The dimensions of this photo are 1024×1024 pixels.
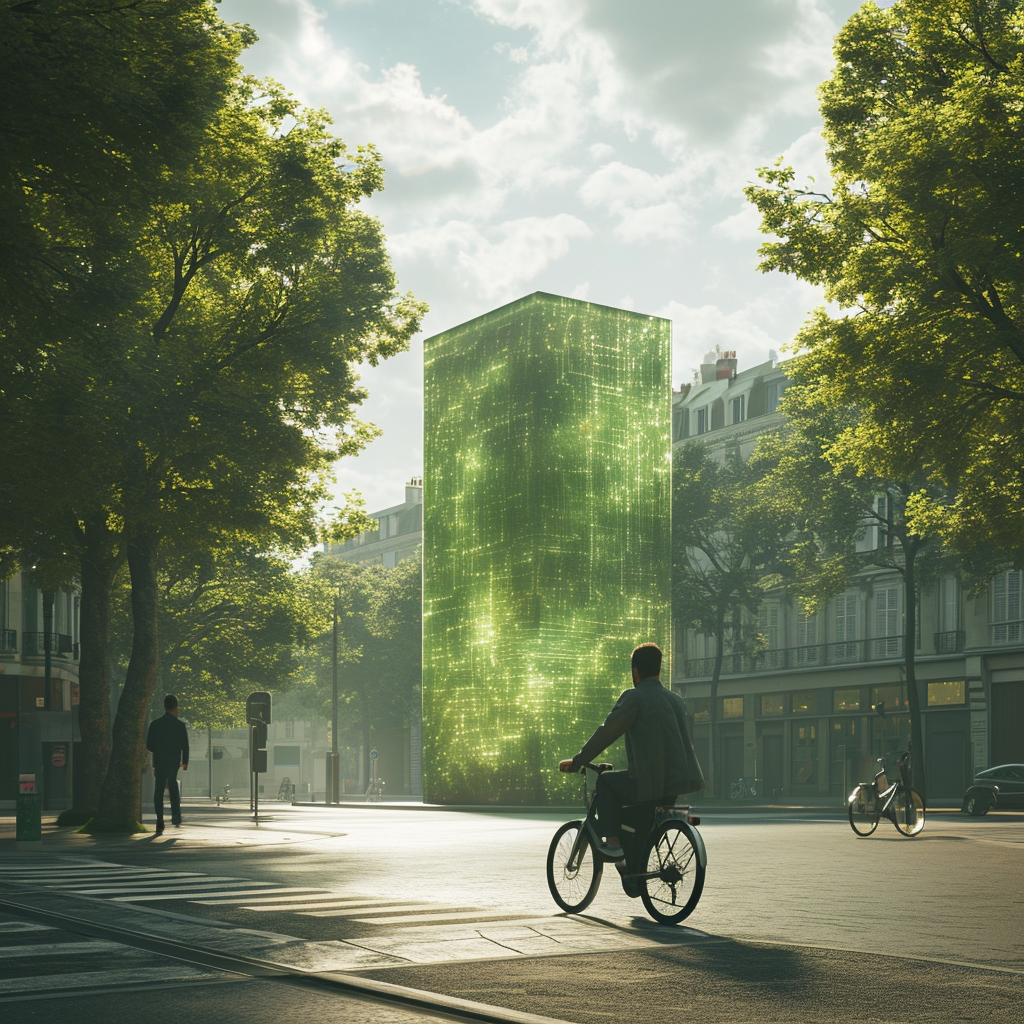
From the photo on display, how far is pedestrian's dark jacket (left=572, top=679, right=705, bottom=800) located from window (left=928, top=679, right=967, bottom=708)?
45.3 m

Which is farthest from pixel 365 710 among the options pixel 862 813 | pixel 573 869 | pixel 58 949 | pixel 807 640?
pixel 58 949

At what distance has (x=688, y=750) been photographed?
32.7ft

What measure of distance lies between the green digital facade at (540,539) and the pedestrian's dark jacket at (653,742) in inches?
1076

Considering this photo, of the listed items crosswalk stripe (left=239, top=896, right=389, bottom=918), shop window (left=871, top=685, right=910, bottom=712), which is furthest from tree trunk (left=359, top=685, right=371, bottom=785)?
crosswalk stripe (left=239, top=896, right=389, bottom=918)

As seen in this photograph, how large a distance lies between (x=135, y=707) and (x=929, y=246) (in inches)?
522

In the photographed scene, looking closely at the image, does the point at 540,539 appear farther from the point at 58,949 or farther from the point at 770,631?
the point at 58,949

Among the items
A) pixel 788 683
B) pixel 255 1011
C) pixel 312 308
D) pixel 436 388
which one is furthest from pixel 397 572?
pixel 255 1011

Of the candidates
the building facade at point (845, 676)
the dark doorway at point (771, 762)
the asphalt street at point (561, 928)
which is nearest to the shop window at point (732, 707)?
the building facade at point (845, 676)

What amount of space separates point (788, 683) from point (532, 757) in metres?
27.9

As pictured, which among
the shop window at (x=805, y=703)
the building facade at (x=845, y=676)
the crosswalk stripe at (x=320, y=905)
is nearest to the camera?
the crosswalk stripe at (x=320, y=905)

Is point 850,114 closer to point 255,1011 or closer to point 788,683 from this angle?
point 255,1011

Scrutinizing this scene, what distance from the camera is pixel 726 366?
75.1m

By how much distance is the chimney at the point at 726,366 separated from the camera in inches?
2933

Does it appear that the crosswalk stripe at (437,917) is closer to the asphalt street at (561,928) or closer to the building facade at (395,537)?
the asphalt street at (561,928)
